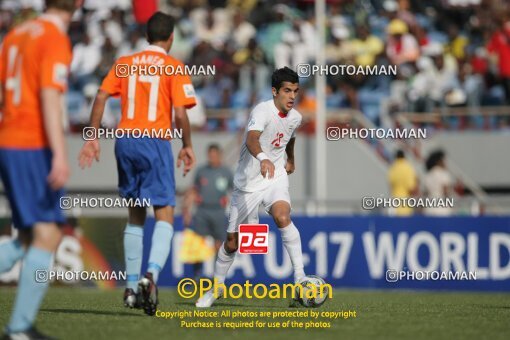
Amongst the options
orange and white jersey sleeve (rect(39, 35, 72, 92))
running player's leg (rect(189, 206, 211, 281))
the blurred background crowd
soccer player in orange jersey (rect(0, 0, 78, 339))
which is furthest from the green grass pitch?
the blurred background crowd

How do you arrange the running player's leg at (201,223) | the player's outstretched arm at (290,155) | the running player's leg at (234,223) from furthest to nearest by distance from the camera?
1. the running player's leg at (201,223)
2. the player's outstretched arm at (290,155)
3. the running player's leg at (234,223)

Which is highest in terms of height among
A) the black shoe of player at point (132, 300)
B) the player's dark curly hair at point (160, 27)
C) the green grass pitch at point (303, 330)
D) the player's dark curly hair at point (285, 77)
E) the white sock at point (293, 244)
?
the player's dark curly hair at point (160, 27)

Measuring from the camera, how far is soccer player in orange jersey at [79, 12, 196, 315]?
10.4m

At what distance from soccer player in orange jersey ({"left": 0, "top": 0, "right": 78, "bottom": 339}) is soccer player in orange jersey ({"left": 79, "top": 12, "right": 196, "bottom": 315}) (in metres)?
2.47

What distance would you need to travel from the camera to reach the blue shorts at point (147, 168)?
10.4m

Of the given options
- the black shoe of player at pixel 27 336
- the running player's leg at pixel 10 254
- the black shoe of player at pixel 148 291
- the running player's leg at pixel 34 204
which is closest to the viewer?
the black shoe of player at pixel 27 336

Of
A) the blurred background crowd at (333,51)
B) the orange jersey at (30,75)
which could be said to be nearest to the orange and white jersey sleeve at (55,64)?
the orange jersey at (30,75)

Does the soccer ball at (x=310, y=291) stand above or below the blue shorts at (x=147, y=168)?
below

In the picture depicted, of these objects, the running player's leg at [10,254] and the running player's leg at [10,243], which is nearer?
the running player's leg at [10,243]

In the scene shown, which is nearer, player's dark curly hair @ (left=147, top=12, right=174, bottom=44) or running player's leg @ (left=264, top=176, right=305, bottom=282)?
player's dark curly hair @ (left=147, top=12, right=174, bottom=44)

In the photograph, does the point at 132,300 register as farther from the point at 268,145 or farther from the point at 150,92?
the point at 268,145

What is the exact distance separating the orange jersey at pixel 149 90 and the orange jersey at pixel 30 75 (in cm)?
250

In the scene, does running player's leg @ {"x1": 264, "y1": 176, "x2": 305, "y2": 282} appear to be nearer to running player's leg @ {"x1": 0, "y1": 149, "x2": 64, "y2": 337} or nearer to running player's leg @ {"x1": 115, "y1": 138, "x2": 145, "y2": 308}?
running player's leg @ {"x1": 115, "y1": 138, "x2": 145, "y2": 308}

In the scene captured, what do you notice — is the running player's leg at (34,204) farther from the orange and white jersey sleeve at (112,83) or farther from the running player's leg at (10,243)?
the orange and white jersey sleeve at (112,83)
